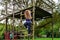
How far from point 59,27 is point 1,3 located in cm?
996

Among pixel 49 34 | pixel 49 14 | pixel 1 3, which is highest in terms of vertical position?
pixel 1 3

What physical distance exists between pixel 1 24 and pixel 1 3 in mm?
2333

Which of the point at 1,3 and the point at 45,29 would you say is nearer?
the point at 1,3

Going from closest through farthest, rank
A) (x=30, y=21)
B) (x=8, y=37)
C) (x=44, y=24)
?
(x=30, y=21) → (x=8, y=37) → (x=44, y=24)

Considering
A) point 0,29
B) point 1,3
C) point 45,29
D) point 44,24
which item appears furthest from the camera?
point 45,29

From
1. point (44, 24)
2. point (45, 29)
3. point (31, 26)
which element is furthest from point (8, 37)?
point (45, 29)

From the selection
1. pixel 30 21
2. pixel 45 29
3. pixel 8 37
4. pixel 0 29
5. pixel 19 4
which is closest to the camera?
pixel 30 21

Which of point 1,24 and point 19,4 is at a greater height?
point 19,4

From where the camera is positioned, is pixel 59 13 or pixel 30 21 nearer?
pixel 30 21

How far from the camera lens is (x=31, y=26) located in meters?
11.2

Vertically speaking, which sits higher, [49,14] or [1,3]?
[1,3]

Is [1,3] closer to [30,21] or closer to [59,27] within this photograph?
[59,27]

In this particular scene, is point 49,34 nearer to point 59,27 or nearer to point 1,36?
point 59,27

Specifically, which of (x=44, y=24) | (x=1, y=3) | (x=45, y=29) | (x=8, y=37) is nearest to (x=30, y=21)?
(x=8, y=37)
